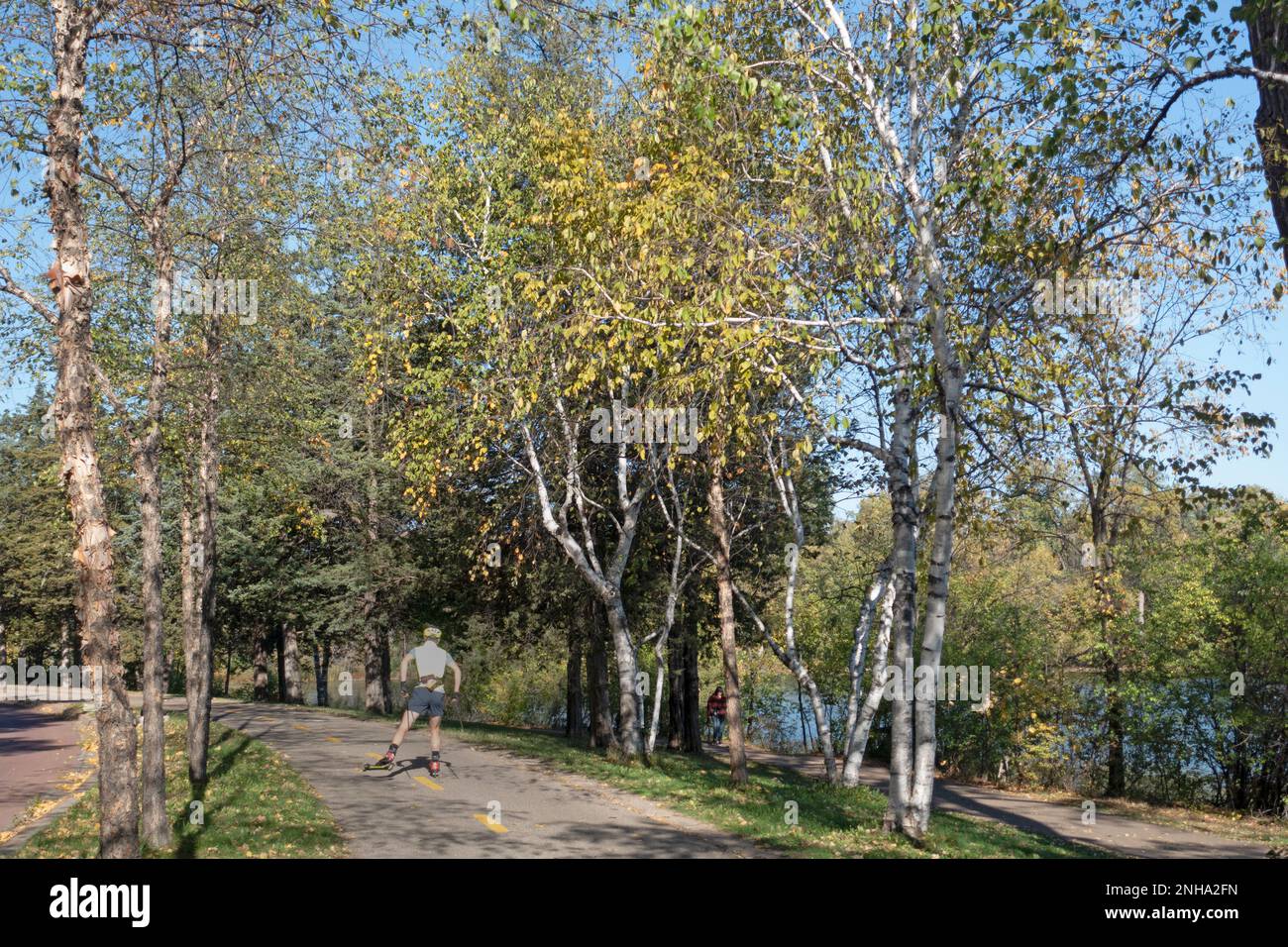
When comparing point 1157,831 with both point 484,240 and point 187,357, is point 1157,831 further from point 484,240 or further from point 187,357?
point 187,357

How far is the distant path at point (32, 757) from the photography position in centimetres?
1453

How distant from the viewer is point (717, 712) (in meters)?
37.0

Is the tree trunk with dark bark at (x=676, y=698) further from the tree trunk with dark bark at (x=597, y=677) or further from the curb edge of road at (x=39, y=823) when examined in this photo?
the curb edge of road at (x=39, y=823)

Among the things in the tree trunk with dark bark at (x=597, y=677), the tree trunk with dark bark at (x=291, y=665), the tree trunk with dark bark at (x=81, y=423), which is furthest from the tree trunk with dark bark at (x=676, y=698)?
the tree trunk with dark bark at (x=81, y=423)

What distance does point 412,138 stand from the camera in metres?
9.89

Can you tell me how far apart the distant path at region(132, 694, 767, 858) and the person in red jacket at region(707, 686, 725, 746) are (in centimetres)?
1670

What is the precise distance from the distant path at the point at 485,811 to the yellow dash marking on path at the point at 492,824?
1cm

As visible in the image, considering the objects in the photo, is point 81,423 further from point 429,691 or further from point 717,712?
point 717,712

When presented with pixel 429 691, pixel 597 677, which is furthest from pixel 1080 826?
pixel 429 691

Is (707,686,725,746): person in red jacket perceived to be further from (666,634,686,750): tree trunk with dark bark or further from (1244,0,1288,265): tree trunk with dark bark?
(1244,0,1288,265): tree trunk with dark bark

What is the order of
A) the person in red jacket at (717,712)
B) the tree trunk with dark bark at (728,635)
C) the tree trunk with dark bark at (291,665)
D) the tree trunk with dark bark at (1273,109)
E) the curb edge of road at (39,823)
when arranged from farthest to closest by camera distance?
the tree trunk with dark bark at (291,665)
the person in red jacket at (717,712)
the tree trunk with dark bark at (728,635)
the curb edge of road at (39,823)
the tree trunk with dark bark at (1273,109)

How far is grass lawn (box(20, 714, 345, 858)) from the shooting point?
9.65m

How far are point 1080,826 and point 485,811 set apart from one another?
12.1 m

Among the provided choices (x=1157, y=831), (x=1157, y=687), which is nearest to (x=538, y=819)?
(x=1157, y=831)
